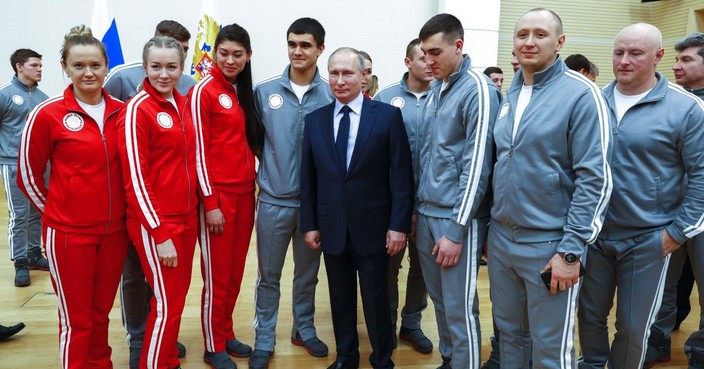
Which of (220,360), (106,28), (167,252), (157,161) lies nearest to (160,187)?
(157,161)

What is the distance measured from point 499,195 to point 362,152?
65cm

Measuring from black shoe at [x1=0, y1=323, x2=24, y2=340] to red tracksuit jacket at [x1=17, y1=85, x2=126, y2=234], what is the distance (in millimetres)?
1217

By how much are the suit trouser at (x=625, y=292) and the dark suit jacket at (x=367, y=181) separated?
849 mm

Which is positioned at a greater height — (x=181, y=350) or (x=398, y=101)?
(x=398, y=101)

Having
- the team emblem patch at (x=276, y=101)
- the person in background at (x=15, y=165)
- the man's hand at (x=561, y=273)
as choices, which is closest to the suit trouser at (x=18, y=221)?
the person in background at (x=15, y=165)

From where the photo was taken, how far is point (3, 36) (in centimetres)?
655

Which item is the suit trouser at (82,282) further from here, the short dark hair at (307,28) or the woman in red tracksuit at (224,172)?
the short dark hair at (307,28)

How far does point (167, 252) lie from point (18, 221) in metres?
2.70

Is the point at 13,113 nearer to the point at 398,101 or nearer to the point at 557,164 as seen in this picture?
the point at 398,101

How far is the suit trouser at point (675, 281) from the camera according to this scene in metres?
2.52

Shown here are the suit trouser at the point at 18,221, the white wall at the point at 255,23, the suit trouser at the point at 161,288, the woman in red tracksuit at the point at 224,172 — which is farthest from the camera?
the white wall at the point at 255,23

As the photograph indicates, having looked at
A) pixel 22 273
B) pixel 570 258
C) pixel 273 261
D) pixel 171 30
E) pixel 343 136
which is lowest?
pixel 22 273

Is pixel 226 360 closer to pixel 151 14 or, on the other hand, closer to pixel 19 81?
pixel 19 81

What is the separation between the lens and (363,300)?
2.48m
